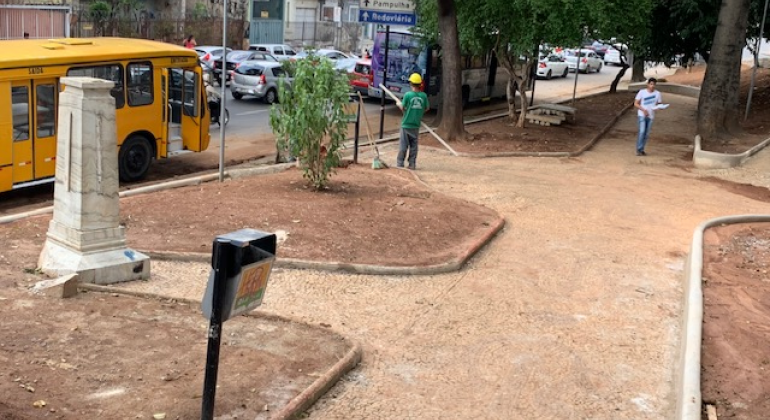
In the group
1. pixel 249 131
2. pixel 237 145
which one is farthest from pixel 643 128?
pixel 249 131

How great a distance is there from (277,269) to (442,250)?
221 centimetres

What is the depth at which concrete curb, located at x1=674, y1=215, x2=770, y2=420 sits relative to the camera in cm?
639

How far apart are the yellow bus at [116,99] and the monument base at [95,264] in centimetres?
599

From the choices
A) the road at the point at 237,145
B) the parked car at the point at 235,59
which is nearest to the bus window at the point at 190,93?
the road at the point at 237,145

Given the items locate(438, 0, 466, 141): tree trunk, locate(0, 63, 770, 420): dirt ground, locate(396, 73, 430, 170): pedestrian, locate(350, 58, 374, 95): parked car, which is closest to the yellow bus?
locate(0, 63, 770, 420): dirt ground

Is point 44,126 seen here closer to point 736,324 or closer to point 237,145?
point 237,145

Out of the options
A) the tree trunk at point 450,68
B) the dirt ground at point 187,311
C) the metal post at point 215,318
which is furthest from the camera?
the tree trunk at point 450,68

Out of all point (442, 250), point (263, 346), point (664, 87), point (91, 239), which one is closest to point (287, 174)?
point (442, 250)

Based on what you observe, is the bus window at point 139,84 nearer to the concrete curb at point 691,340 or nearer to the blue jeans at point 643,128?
the concrete curb at point 691,340

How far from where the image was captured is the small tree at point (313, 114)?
12594 mm

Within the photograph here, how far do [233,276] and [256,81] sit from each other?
24.2m

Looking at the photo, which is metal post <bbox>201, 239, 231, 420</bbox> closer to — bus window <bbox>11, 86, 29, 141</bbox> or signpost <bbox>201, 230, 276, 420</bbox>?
signpost <bbox>201, 230, 276, 420</bbox>

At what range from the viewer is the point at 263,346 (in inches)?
280

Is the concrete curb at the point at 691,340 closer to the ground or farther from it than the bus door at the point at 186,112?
closer to the ground
